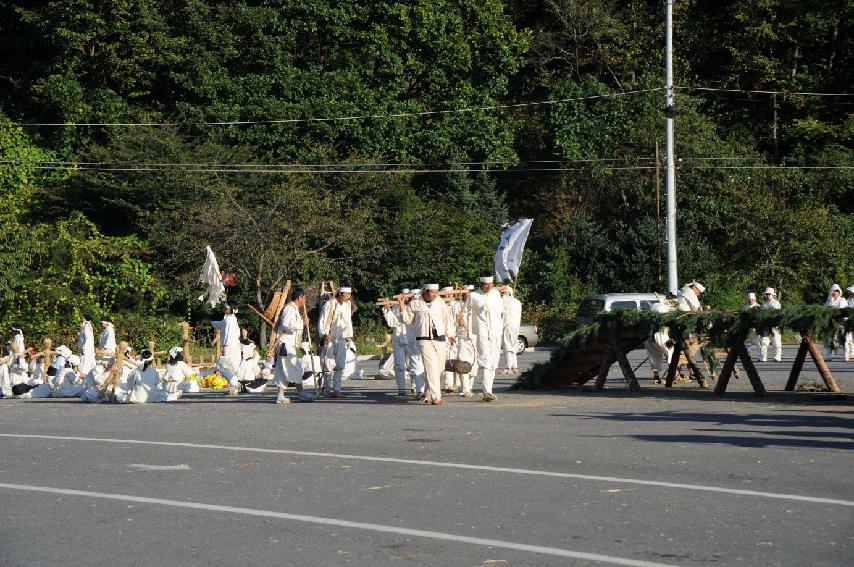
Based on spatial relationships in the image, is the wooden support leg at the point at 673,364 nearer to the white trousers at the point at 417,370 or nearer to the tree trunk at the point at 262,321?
the white trousers at the point at 417,370

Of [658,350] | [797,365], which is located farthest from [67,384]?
[797,365]

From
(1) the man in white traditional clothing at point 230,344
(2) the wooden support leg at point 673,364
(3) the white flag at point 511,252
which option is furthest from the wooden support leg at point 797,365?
(3) the white flag at point 511,252

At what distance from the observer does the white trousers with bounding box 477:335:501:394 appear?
20641 millimetres

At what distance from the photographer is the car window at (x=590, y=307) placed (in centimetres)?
4125

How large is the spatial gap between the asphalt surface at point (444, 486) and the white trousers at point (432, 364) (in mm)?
902

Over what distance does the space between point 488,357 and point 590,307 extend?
21.3m

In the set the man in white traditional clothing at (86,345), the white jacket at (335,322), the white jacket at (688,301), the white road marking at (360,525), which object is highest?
the white jacket at (688,301)

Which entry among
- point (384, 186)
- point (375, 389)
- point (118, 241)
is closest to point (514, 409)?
point (375, 389)

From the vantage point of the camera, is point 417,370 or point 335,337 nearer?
point 417,370

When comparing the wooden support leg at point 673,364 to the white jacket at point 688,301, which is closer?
the wooden support leg at point 673,364

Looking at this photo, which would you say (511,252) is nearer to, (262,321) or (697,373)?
(262,321)

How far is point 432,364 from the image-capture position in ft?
66.6

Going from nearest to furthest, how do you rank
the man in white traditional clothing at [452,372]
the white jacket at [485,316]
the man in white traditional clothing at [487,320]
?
the man in white traditional clothing at [487,320] < the white jacket at [485,316] < the man in white traditional clothing at [452,372]

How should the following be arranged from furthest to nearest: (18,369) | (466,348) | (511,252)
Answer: (511,252) → (18,369) → (466,348)
